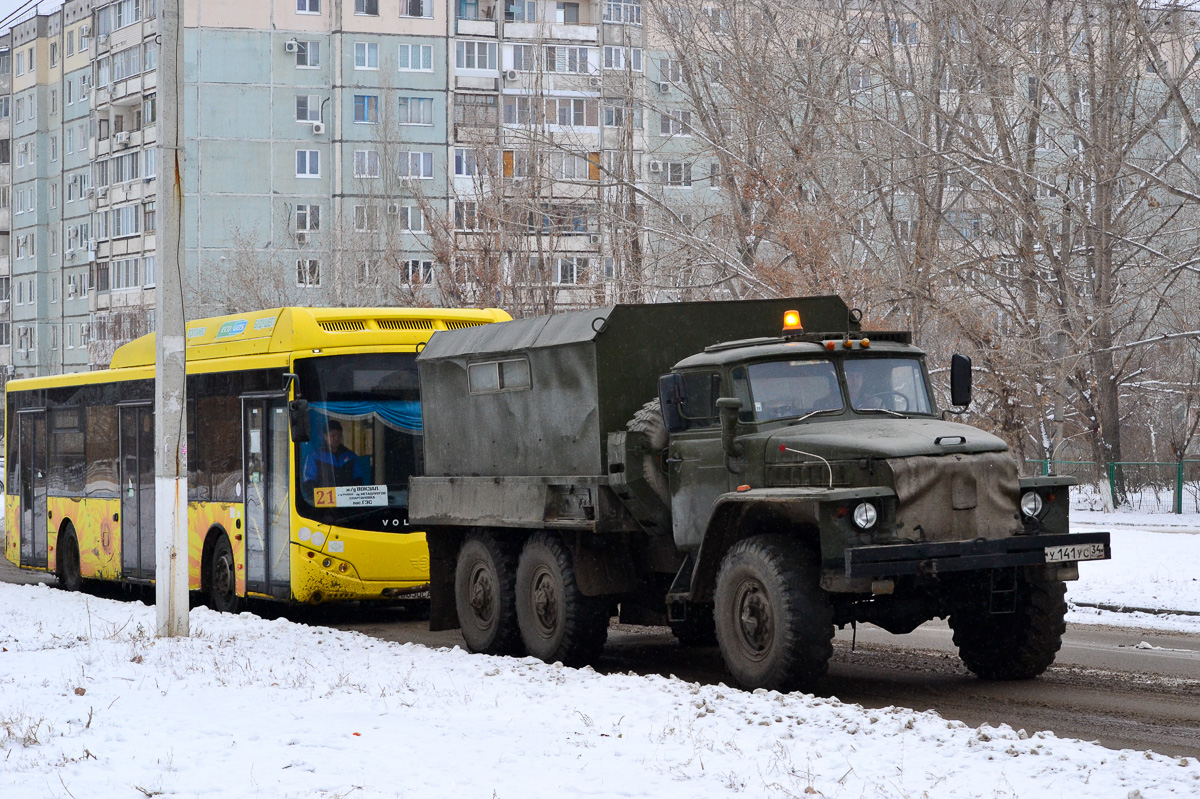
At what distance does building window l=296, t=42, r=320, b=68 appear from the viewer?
7250 centimetres

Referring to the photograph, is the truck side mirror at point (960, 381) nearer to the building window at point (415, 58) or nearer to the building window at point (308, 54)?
the building window at point (415, 58)

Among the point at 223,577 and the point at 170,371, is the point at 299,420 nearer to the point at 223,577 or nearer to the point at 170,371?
the point at 170,371

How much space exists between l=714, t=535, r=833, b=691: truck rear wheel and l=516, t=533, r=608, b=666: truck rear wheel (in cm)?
196

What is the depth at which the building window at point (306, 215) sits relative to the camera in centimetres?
7251

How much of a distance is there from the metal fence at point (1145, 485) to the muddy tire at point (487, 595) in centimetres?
1974

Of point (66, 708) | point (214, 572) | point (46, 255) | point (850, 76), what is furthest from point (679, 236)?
point (46, 255)

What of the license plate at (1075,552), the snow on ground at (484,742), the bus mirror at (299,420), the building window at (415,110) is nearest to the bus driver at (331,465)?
the bus mirror at (299,420)

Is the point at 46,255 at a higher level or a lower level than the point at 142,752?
higher

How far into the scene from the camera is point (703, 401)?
1145cm

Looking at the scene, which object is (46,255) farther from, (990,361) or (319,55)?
(990,361)

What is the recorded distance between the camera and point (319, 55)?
72.7m

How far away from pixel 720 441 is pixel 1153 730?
3664 mm

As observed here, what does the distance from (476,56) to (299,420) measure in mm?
58300

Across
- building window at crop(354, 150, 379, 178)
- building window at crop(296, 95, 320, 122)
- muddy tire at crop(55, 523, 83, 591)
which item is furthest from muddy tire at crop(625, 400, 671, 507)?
building window at crop(296, 95, 320, 122)
